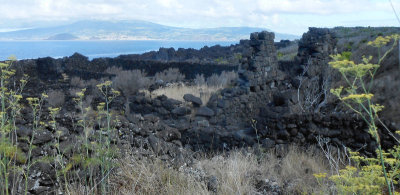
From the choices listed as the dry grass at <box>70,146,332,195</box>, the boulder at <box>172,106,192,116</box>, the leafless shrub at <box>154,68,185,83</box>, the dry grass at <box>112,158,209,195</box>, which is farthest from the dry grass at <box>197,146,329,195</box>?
the leafless shrub at <box>154,68,185,83</box>

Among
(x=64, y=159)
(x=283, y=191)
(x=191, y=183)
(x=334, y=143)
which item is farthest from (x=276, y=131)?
(x=64, y=159)

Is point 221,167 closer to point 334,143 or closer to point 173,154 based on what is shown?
point 173,154

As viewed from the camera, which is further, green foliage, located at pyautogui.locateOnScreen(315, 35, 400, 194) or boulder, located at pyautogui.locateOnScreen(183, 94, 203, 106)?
boulder, located at pyautogui.locateOnScreen(183, 94, 203, 106)

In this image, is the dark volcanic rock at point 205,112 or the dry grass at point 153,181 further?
the dark volcanic rock at point 205,112

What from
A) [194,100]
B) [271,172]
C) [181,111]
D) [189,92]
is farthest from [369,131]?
[189,92]

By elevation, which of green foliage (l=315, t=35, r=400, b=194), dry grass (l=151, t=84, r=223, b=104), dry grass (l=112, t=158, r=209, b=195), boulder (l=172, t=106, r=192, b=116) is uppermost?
green foliage (l=315, t=35, r=400, b=194)

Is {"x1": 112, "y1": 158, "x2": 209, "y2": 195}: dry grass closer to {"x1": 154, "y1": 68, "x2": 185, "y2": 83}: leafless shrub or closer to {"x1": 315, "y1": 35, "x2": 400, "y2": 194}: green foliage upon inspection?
{"x1": 315, "y1": 35, "x2": 400, "y2": 194}: green foliage

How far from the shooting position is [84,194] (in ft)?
12.8

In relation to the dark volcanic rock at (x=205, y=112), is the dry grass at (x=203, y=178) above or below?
above

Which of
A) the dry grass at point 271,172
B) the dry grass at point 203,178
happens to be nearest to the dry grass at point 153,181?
the dry grass at point 203,178

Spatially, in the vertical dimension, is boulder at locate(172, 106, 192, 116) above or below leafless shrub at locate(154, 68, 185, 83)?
below

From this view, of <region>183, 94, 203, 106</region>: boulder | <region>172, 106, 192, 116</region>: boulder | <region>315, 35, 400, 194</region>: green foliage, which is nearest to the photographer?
<region>315, 35, 400, 194</region>: green foliage

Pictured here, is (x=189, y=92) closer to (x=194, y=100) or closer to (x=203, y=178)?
(x=194, y=100)

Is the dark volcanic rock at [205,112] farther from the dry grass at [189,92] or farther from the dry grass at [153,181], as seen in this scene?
the dry grass at [153,181]
